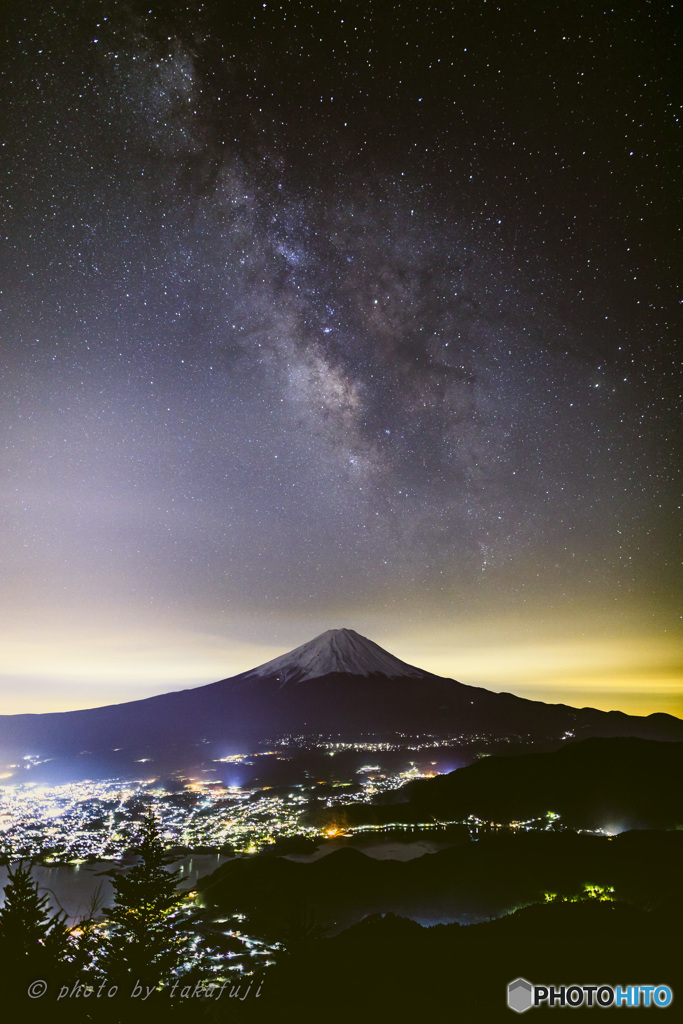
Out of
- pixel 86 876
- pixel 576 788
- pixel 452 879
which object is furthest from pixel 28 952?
pixel 576 788

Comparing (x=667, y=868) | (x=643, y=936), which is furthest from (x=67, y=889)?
(x=667, y=868)

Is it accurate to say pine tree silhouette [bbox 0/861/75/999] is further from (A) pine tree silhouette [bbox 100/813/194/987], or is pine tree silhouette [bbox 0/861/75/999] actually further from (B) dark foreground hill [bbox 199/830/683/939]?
(B) dark foreground hill [bbox 199/830/683/939]

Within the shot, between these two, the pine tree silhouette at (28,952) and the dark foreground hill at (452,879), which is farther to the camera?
the dark foreground hill at (452,879)

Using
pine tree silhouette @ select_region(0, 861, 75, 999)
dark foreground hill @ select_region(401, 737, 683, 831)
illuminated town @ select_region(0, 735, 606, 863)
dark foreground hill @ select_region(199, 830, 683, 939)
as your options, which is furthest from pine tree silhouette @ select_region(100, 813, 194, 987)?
dark foreground hill @ select_region(401, 737, 683, 831)

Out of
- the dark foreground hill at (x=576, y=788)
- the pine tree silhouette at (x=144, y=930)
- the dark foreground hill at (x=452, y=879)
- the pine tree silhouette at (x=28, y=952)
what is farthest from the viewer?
the dark foreground hill at (x=576, y=788)

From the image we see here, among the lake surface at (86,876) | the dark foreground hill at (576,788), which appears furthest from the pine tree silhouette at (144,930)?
the dark foreground hill at (576,788)

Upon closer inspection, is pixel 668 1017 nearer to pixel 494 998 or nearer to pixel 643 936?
pixel 494 998

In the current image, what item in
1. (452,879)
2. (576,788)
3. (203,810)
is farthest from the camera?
(576,788)

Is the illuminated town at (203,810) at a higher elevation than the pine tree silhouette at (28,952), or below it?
below

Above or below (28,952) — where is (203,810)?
below

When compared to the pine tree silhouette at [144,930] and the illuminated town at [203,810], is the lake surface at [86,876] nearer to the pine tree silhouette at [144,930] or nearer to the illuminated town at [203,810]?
the illuminated town at [203,810]

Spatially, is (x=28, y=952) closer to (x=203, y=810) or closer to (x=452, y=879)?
(x=452, y=879)
